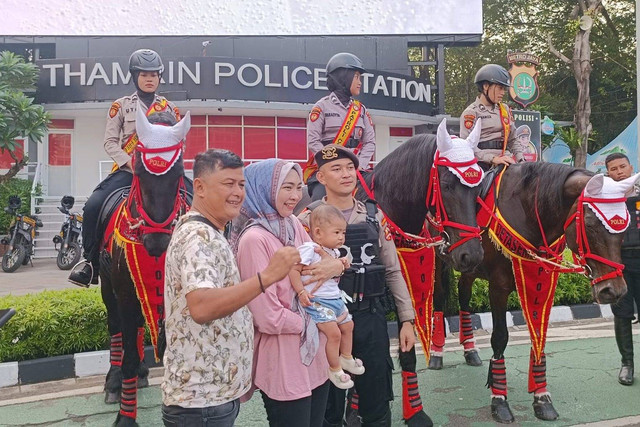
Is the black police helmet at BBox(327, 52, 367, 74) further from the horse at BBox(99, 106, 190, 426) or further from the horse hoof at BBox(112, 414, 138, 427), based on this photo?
the horse hoof at BBox(112, 414, 138, 427)

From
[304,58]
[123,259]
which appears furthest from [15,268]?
[304,58]

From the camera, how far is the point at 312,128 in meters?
5.37

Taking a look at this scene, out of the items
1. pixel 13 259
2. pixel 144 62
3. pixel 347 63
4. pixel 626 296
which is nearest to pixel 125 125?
pixel 144 62

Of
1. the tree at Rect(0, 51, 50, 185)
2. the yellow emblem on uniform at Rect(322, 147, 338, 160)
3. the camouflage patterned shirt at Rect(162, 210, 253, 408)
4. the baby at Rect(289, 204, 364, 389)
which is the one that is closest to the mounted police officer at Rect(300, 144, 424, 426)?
the yellow emblem on uniform at Rect(322, 147, 338, 160)

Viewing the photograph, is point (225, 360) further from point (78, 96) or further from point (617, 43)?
point (617, 43)

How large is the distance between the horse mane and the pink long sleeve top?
104 inches

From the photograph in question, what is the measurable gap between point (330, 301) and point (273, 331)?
13.8 inches

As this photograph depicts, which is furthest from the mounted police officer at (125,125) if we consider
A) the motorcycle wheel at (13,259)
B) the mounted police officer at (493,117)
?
the motorcycle wheel at (13,259)

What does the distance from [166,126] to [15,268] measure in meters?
12.0

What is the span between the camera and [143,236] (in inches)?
169

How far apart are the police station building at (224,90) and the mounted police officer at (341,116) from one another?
15785mm

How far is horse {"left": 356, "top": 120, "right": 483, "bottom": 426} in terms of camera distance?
13.6ft

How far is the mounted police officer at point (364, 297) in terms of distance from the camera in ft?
11.3

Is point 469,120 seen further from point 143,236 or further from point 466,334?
point 143,236
